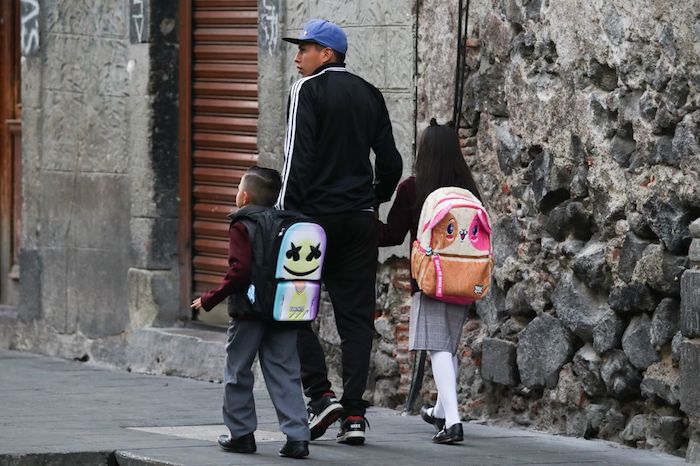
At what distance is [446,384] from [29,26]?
234 inches

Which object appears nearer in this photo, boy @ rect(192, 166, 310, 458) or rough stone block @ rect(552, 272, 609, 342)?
boy @ rect(192, 166, 310, 458)

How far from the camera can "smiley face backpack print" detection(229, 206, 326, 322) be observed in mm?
7227

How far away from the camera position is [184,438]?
7961 mm

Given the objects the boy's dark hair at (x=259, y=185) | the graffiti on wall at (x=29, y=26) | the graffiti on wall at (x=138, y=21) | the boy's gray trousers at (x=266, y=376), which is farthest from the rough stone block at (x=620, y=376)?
the graffiti on wall at (x=29, y=26)

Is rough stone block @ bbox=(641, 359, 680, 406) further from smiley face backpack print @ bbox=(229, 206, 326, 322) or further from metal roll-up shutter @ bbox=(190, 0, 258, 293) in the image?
metal roll-up shutter @ bbox=(190, 0, 258, 293)

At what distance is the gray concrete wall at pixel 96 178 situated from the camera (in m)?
11.7

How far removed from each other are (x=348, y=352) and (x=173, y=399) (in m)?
2.24

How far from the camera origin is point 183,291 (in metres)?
11.7

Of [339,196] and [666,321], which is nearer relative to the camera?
[666,321]

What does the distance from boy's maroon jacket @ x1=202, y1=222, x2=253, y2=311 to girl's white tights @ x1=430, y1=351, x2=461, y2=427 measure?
1208 mm

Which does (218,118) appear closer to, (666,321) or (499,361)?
(499,361)

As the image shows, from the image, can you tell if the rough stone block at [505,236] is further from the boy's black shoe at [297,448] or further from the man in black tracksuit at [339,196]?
the boy's black shoe at [297,448]

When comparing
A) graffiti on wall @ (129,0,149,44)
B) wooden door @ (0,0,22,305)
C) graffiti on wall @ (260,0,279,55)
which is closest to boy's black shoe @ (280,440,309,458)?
graffiti on wall @ (260,0,279,55)

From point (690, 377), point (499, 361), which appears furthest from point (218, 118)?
point (690, 377)
